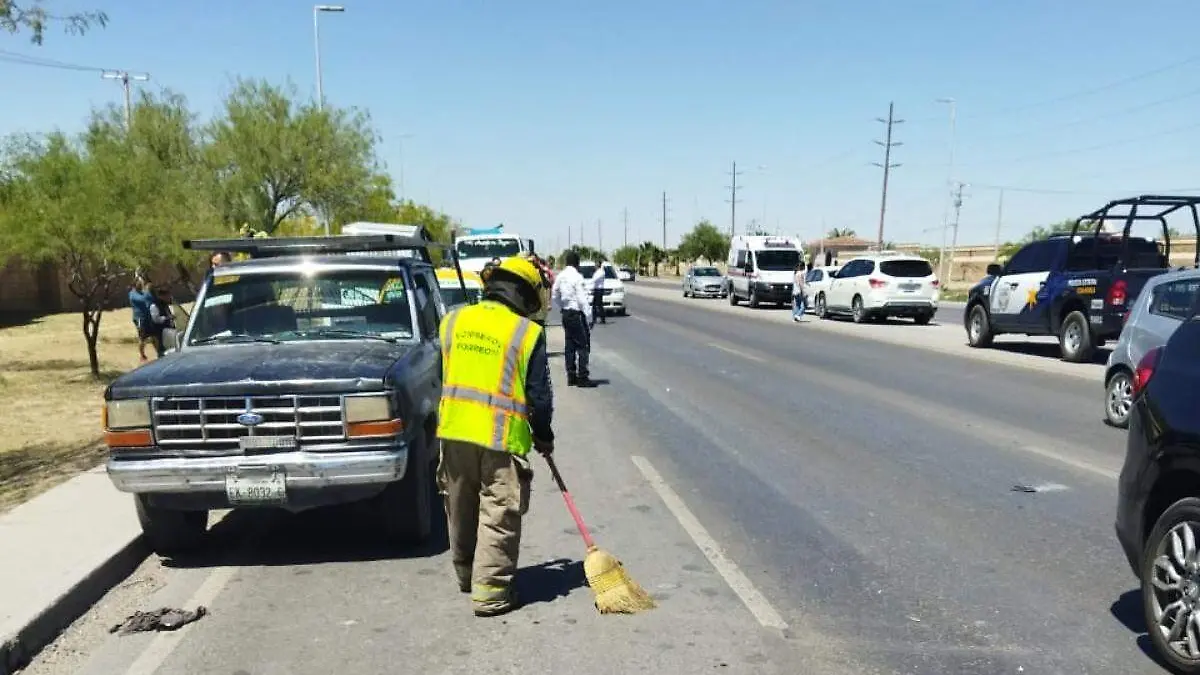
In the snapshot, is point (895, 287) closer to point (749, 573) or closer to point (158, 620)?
point (749, 573)

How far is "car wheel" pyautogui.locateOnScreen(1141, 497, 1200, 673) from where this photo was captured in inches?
150

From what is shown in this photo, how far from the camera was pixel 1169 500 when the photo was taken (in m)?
4.21

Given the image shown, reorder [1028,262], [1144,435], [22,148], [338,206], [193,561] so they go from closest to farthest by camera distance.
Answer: [1144,435] < [193,561] < [22,148] < [1028,262] < [338,206]

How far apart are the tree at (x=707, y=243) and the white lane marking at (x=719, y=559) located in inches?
3811

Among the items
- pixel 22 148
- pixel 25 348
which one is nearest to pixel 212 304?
pixel 22 148

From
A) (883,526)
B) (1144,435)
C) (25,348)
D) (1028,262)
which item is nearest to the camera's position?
(1144,435)

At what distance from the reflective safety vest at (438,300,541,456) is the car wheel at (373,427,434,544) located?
3.30ft

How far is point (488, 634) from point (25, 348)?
2139cm

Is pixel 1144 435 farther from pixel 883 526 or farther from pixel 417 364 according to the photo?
pixel 417 364

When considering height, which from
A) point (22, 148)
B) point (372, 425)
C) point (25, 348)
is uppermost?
point (22, 148)

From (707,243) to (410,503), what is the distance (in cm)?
10018

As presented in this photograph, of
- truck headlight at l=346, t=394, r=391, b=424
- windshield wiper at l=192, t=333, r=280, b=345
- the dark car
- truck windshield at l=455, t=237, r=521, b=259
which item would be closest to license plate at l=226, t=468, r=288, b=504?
truck headlight at l=346, t=394, r=391, b=424

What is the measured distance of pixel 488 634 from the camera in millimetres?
4488

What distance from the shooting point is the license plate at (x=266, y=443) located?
525 cm
